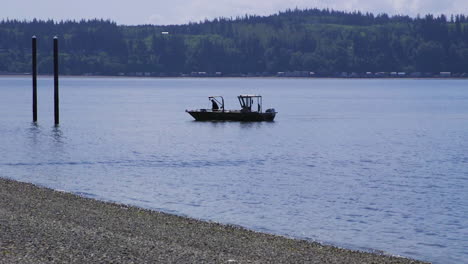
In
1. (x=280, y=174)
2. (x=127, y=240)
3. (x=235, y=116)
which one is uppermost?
(x=127, y=240)

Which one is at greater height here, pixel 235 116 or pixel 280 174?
pixel 235 116

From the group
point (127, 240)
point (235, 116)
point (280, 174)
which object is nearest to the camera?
point (127, 240)

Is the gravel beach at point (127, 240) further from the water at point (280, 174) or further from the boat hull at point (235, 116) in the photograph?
the boat hull at point (235, 116)

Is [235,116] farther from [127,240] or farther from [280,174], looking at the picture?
[127,240]

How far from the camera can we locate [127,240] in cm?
1914

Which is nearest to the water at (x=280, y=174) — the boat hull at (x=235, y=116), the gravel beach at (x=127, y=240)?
the boat hull at (x=235, y=116)

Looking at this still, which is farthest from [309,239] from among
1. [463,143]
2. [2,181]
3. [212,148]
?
[463,143]

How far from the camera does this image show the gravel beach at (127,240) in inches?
671

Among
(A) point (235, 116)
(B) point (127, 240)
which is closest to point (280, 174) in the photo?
(B) point (127, 240)

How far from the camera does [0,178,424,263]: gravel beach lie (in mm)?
17047

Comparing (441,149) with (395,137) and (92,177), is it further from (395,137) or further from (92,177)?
(92,177)

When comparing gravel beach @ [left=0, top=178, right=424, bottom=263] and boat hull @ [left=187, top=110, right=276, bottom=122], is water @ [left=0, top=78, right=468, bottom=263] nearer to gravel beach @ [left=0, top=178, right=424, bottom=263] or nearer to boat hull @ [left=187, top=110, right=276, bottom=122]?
boat hull @ [left=187, top=110, right=276, bottom=122]

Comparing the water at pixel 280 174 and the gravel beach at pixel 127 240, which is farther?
the water at pixel 280 174

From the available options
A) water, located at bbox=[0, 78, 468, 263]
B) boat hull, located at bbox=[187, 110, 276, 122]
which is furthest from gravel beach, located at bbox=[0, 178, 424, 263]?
boat hull, located at bbox=[187, 110, 276, 122]
